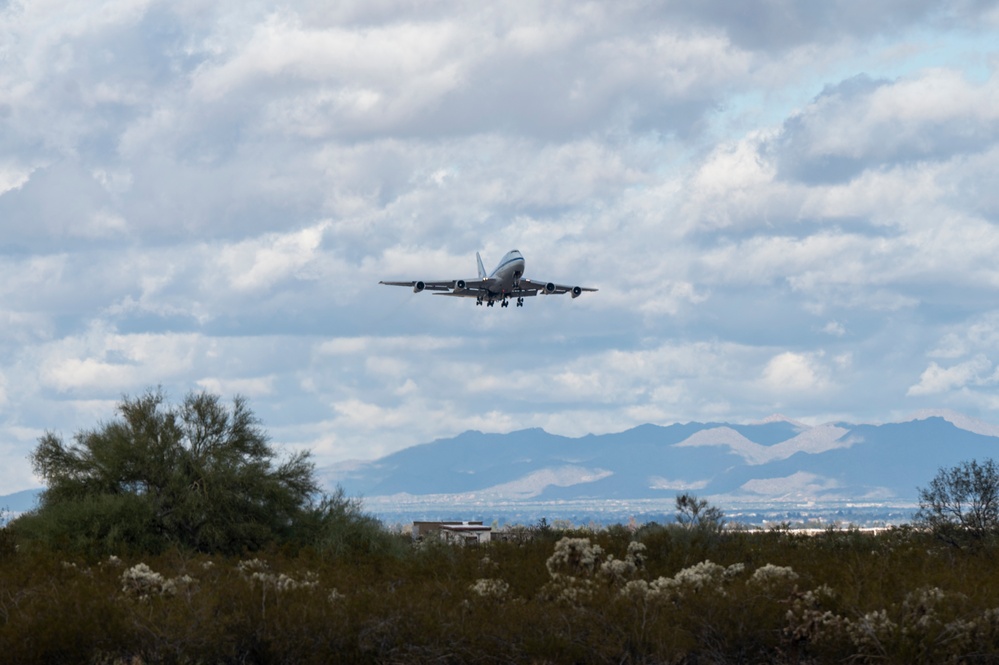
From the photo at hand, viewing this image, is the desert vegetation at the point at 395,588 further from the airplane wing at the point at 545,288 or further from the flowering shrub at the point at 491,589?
the airplane wing at the point at 545,288

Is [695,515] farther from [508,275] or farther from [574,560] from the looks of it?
[508,275]

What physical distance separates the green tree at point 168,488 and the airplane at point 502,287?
5454 cm

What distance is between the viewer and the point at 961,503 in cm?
5044

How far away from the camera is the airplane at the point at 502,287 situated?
4117 inches

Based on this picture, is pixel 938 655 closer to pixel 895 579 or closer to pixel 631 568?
pixel 895 579

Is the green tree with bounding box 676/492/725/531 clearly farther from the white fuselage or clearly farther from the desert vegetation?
the white fuselage

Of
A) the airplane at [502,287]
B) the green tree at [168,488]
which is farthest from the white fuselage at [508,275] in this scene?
the green tree at [168,488]

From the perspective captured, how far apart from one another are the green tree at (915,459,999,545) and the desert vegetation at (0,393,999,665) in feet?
0.63

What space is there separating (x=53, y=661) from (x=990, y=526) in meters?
34.2

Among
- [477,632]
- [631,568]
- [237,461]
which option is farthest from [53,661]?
[237,461]

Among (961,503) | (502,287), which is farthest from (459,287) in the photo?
(961,503)

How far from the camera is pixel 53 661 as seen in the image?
26.4m

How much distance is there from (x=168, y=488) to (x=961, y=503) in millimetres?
28773

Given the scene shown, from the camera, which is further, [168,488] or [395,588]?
[168,488]
